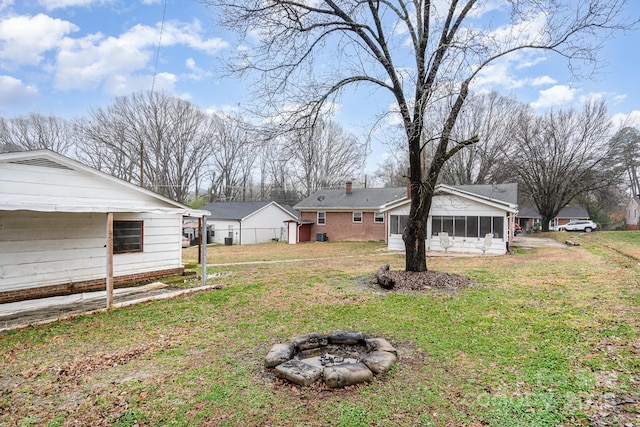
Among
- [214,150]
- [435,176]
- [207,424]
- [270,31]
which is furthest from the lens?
[214,150]

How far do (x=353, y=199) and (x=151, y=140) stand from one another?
23304 mm

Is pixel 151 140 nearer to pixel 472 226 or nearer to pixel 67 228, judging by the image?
pixel 67 228

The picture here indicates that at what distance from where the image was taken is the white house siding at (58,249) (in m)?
6.95

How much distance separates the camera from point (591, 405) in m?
3.09

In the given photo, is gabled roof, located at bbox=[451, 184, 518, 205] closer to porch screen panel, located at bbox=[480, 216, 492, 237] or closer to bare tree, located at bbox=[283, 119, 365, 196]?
porch screen panel, located at bbox=[480, 216, 492, 237]

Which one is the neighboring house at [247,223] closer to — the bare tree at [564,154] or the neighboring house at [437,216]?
the neighboring house at [437,216]

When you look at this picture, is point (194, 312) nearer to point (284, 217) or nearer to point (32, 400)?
point (32, 400)

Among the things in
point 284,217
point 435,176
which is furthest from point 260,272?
point 284,217

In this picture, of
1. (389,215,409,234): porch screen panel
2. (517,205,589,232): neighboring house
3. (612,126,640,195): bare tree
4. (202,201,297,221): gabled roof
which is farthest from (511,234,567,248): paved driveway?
(517,205,589,232): neighboring house

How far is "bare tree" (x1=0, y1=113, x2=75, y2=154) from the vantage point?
1148 inches

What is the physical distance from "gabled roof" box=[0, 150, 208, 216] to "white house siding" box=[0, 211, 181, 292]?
0.39 m

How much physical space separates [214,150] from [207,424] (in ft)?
128

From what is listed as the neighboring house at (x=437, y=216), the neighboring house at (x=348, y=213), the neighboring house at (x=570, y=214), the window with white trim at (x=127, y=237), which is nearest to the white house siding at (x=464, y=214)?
the neighboring house at (x=437, y=216)

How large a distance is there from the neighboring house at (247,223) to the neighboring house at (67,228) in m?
16.8
